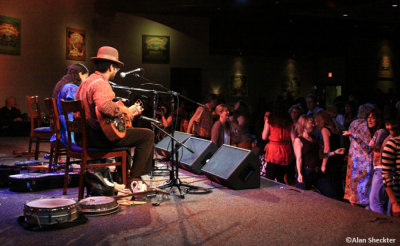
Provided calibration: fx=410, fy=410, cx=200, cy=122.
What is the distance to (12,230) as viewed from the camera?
127 inches

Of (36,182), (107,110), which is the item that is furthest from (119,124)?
(36,182)

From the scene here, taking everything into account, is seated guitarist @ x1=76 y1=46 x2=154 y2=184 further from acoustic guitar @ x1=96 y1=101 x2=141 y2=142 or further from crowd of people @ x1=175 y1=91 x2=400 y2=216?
crowd of people @ x1=175 y1=91 x2=400 y2=216

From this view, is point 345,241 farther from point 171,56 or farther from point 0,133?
point 171,56

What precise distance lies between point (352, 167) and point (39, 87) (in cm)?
963

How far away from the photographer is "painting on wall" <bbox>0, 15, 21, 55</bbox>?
10891mm

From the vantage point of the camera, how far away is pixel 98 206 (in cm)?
362

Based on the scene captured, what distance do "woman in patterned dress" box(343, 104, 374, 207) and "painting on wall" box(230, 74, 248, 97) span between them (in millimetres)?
10657

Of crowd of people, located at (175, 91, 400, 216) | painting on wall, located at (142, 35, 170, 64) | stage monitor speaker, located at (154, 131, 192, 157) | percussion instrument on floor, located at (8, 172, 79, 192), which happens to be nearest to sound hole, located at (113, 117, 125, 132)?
percussion instrument on floor, located at (8, 172, 79, 192)

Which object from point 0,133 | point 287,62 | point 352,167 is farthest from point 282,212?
point 287,62

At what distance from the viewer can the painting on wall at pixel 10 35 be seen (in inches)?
429

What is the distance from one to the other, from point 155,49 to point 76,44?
268cm

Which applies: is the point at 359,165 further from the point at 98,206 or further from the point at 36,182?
the point at 36,182

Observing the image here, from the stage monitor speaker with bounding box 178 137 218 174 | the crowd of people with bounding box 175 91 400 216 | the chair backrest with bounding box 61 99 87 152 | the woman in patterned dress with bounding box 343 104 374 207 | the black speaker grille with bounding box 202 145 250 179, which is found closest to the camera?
the chair backrest with bounding box 61 99 87 152

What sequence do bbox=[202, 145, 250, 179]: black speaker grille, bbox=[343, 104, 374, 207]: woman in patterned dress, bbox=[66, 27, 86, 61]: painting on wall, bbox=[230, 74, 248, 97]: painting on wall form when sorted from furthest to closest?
1. bbox=[230, 74, 248, 97]: painting on wall
2. bbox=[66, 27, 86, 61]: painting on wall
3. bbox=[343, 104, 374, 207]: woman in patterned dress
4. bbox=[202, 145, 250, 179]: black speaker grille
